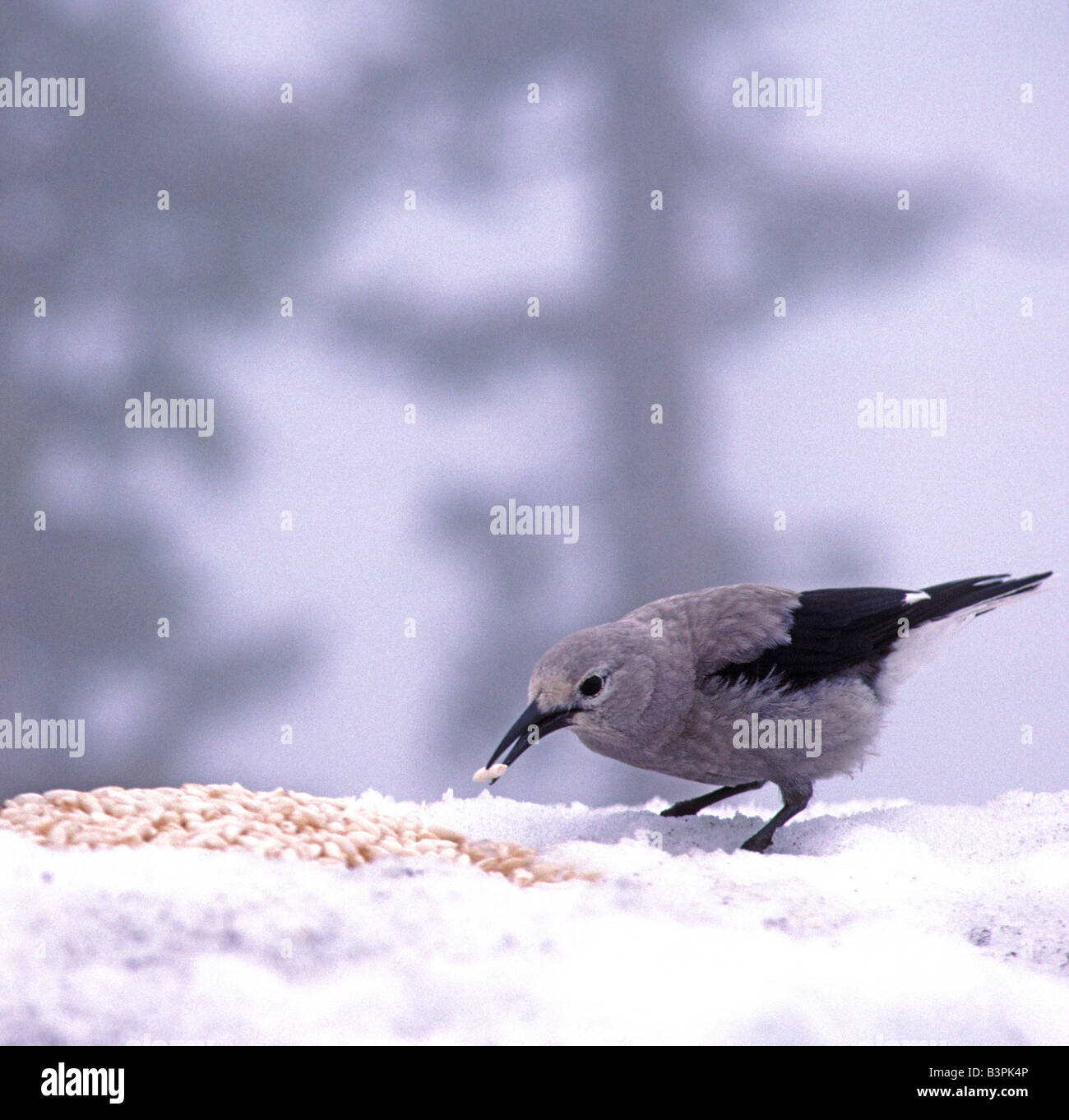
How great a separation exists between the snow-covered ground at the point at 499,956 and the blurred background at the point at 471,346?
0.91m

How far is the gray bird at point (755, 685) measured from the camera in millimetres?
1766

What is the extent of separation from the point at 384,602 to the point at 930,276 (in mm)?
1354

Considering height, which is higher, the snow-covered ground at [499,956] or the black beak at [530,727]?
the black beak at [530,727]

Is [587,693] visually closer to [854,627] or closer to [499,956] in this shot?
[854,627]

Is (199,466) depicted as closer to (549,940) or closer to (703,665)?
(703,665)

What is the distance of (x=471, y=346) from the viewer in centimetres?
229

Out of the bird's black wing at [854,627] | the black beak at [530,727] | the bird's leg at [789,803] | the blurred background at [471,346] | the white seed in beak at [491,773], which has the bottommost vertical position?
the bird's leg at [789,803]

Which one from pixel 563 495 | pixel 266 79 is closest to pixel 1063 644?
pixel 563 495

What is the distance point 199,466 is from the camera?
88.8 inches

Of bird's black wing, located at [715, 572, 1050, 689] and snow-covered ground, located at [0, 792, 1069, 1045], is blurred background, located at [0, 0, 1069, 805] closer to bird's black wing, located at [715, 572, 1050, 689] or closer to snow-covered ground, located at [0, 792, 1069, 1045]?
bird's black wing, located at [715, 572, 1050, 689]

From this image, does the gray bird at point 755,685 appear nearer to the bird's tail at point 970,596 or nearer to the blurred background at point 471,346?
the bird's tail at point 970,596

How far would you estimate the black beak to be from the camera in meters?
1.75

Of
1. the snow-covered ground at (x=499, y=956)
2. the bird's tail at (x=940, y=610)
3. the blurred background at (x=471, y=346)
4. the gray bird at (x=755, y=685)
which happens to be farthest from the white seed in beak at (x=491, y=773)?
the bird's tail at (x=940, y=610)
